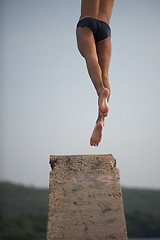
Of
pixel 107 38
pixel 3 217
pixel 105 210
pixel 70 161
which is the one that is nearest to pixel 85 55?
pixel 107 38

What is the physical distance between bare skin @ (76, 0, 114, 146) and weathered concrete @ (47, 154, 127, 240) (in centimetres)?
37

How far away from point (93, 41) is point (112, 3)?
1.89 feet

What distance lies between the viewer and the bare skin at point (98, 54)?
96.7 inches

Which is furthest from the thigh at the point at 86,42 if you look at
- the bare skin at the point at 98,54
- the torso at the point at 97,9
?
the torso at the point at 97,9

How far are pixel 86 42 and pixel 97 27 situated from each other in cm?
24

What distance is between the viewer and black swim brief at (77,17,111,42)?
2.68 m

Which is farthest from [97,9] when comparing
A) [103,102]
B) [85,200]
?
[85,200]

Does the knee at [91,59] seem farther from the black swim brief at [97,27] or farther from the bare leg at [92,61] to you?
the black swim brief at [97,27]

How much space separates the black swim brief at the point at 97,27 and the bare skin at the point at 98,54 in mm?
37

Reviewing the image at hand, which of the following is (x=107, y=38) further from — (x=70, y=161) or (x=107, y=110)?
(x=70, y=161)

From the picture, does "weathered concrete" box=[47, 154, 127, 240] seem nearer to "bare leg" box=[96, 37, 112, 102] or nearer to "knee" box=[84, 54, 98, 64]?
"knee" box=[84, 54, 98, 64]

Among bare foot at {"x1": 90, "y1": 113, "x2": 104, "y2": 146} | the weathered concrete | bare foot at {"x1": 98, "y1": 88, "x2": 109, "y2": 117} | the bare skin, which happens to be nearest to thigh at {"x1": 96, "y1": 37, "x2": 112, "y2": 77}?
the bare skin

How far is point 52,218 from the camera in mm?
1943

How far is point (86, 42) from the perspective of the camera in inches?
104
